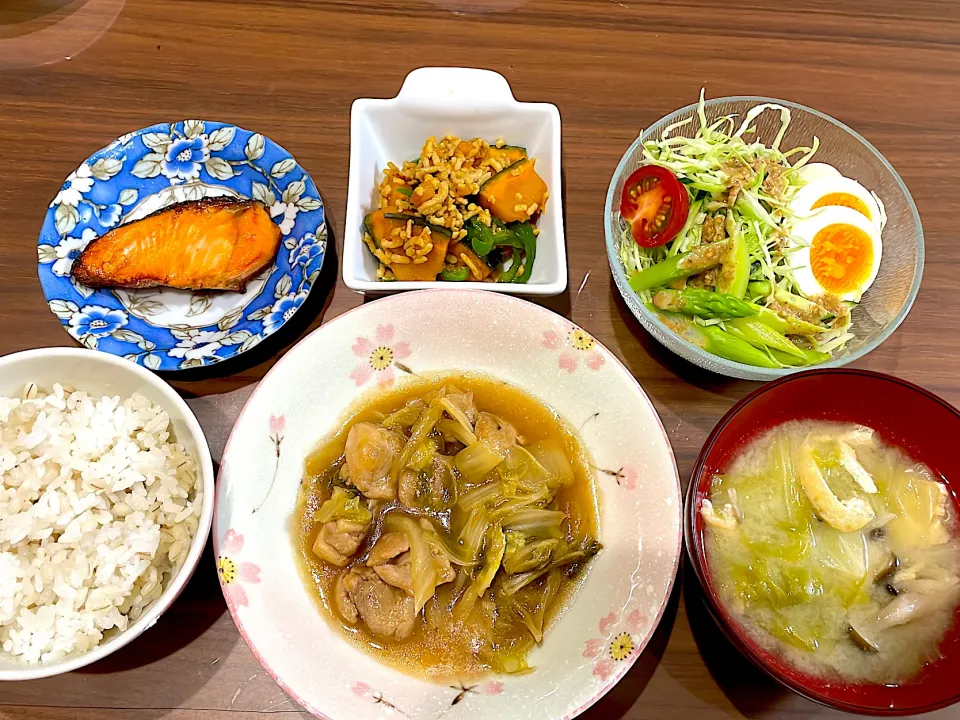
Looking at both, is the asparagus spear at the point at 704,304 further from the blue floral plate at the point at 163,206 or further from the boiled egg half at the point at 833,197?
the blue floral plate at the point at 163,206

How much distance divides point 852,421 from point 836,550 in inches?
13.9

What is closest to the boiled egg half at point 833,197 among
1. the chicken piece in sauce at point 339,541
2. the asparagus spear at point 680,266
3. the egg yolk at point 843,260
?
the egg yolk at point 843,260

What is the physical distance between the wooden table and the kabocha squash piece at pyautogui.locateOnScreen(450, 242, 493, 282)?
246mm

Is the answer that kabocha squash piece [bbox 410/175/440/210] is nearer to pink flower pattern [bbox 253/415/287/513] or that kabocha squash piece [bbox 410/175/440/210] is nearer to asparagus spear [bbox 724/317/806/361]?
pink flower pattern [bbox 253/415/287/513]

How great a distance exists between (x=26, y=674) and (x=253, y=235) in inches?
49.2

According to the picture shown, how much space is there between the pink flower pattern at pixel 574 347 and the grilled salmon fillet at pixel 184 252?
3.01 feet

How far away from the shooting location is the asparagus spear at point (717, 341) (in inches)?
Result: 75.1

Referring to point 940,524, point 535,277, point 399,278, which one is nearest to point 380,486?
point 399,278

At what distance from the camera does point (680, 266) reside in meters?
1.99

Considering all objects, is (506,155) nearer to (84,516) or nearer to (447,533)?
(447,533)

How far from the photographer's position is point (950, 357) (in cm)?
213

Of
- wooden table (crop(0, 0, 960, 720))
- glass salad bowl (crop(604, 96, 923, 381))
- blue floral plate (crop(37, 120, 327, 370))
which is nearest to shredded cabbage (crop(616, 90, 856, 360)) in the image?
glass salad bowl (crop(604, 96, 923, 381))

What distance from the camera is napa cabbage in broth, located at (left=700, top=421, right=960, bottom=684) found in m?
→ 1.54

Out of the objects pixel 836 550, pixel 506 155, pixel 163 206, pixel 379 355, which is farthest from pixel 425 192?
pixel 836 550
